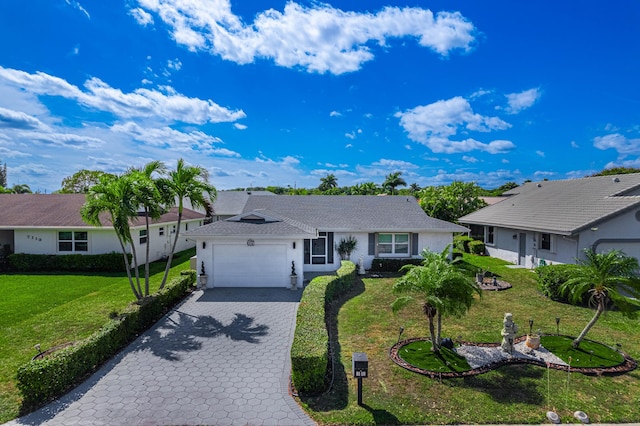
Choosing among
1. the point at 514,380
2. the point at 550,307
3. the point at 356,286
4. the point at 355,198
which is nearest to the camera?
the point at 514,380

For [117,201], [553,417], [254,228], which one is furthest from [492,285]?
[117,201]

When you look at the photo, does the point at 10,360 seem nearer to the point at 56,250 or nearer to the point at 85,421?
the point at 85,421

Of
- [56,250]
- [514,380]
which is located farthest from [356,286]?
[56,250]

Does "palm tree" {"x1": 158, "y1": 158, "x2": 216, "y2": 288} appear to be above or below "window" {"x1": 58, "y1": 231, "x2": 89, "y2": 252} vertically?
above

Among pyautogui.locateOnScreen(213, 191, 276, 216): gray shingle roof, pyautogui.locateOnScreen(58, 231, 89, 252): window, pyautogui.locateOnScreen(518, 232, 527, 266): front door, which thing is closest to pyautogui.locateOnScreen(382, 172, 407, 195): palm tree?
pyautogui.locateOnScreen(213, 191, 276, 216): gray shingle roof

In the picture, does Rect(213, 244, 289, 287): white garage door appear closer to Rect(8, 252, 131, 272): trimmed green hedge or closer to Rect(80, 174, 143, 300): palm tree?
Rect(80, 174, 143, 300): palm tree

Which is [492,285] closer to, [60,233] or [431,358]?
[431,358]

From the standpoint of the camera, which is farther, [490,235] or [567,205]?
[490,235]
